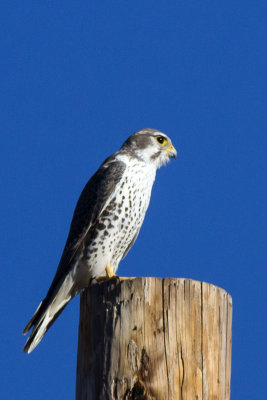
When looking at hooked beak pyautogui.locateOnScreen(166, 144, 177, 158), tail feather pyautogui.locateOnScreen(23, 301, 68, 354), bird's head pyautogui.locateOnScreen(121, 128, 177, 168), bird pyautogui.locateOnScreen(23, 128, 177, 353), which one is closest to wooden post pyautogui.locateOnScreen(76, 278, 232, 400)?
tail feather pyautogui.locateOnScreen(23, 301, 68, 354)

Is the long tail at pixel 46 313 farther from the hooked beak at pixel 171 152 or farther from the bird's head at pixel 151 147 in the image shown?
the hooked beak at pixel 171 152

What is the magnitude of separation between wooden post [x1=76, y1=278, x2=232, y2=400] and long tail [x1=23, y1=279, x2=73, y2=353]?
182cm

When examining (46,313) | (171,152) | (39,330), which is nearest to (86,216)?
(46,313)

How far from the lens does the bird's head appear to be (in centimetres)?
→ 591

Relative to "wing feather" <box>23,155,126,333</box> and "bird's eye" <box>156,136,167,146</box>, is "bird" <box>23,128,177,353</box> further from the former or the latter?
"bird's eye" <box>156,136,167,146</box>

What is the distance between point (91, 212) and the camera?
5328mm

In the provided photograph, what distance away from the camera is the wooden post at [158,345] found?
2.84m

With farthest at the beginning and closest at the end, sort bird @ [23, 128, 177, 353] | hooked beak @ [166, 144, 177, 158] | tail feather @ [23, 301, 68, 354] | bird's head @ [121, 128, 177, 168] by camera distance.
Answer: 1. hooked beak @ [166, 144, 177, 158]
2. bird's head @ [121, 128, 177, 168]
3. bird @ [23, 128, 177, 353]
4. tail feather @ [23, 301, 68, 354]

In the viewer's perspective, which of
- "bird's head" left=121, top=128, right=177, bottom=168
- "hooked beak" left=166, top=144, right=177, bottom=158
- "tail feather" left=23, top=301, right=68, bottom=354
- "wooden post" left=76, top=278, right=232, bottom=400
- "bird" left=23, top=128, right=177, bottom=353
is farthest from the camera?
"hooked beak" left=166, top=144, right=177, bottom=158

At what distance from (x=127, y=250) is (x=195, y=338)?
296cm

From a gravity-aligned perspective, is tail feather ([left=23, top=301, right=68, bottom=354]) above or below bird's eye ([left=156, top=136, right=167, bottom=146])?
below

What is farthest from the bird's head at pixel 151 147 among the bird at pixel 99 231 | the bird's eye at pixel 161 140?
the bird at pixel 99 231

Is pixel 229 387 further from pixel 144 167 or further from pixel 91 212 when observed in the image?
pixel 144 167

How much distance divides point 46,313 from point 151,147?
196 centimetres
